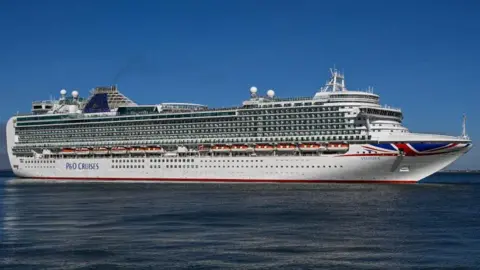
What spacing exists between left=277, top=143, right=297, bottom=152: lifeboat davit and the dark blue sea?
74.3 feet

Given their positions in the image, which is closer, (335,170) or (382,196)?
(382,196)

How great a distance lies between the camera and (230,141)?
79.4 m

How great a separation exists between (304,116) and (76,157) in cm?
3879

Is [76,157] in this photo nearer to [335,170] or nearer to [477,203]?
[335,170]

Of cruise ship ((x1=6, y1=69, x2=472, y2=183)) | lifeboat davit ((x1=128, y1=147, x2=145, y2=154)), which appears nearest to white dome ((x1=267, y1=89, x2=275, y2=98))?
cruise ship ((x1=6, y1=69, x2=472, y2=183))

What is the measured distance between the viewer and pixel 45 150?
98375mm

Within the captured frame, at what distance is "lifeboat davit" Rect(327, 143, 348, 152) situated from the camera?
228 feet

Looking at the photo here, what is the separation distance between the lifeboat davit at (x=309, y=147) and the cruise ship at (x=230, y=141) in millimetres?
132

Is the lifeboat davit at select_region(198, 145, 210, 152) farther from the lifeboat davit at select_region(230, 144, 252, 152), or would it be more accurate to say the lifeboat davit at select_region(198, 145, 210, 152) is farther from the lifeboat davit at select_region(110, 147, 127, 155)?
the lifeboat davit at select_region(110, 147, 127, 155)

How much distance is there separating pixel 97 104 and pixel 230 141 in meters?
29.6

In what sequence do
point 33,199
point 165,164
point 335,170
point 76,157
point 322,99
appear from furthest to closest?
point 76,157, point 165,164, point 322,99, point 335,170, point 33,199

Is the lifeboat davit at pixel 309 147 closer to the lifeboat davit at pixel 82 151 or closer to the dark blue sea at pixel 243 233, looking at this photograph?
the dark blue sea at pixel 243 233

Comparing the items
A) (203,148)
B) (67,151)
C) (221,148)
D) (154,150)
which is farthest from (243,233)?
(67,151)

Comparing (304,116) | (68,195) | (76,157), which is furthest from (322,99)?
(76,157)
